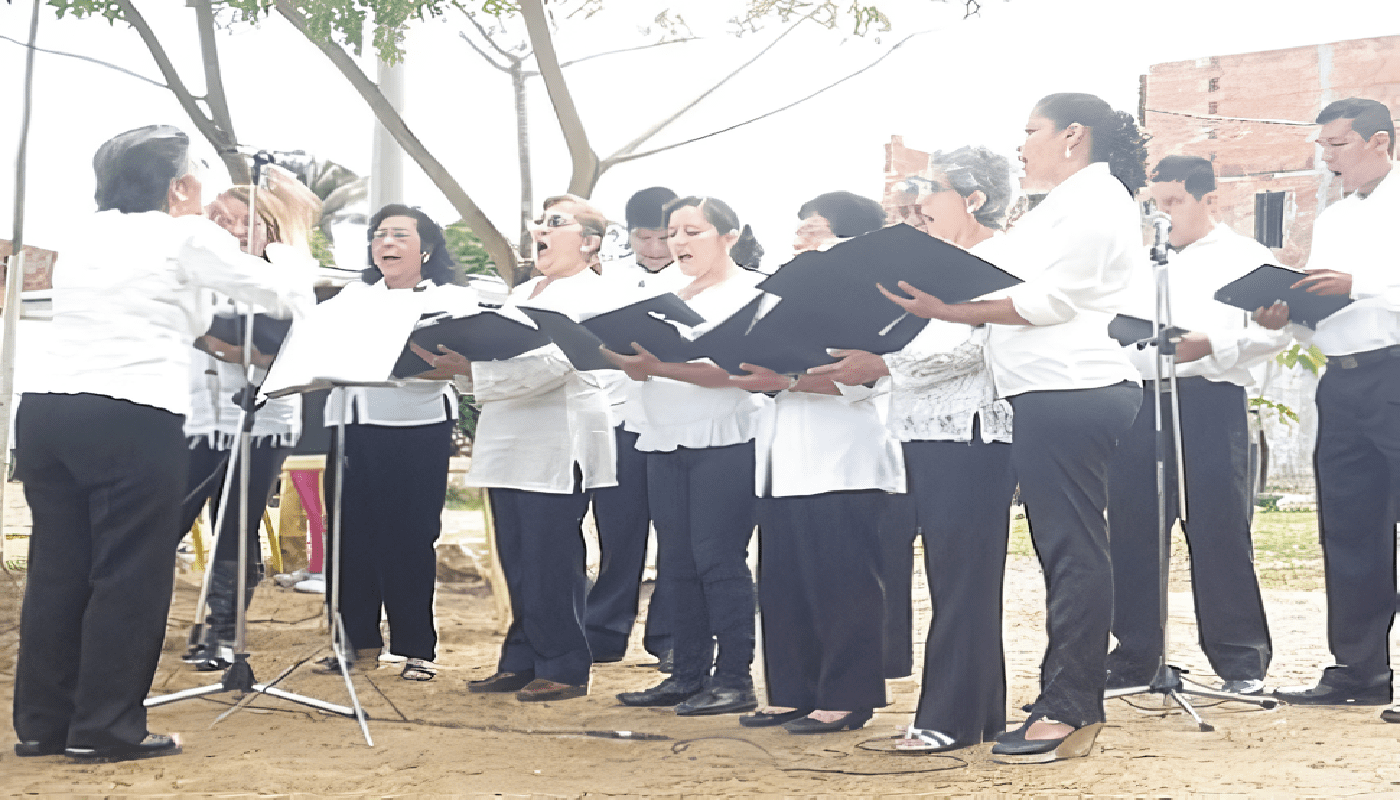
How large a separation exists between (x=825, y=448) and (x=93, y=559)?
196 cm

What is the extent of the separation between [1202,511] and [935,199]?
155 cm

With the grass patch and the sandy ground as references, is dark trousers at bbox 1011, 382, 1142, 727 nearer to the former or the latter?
the sandy ground

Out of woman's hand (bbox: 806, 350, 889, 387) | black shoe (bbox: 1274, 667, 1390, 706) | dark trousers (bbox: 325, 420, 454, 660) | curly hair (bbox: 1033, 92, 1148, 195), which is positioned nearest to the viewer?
curly hair (bbox: 1033, 92, 1148, 195)

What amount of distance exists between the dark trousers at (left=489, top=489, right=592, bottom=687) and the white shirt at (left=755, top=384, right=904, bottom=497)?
2.75ft

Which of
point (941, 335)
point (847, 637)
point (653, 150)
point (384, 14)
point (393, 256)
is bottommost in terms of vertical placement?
point (847, 637)

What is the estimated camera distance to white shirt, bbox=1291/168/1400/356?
13.9 ft

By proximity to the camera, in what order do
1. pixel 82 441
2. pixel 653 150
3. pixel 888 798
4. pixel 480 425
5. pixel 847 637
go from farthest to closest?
pixel 653 150
pixel 480 425
pixel 847 637
pixel 82 441
pixel 888 798

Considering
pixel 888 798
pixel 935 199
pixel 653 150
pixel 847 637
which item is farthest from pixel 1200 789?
pixel 653 150

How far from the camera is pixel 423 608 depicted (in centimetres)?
513

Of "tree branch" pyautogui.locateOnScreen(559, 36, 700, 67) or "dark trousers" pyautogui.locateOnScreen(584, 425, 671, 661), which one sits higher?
"tree branch" pyautogui.locateOnScreen(559, 36, 700, 67)

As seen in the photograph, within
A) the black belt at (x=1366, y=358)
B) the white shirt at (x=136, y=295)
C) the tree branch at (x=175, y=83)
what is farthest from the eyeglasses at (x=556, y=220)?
the tree branch at (x=175, y=83)

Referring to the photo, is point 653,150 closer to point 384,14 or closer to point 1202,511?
point 384,14

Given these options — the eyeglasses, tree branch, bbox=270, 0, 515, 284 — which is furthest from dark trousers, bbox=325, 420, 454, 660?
tree branch, bbox=270, 0, 515, 284

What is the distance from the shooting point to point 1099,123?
11.8 ft
